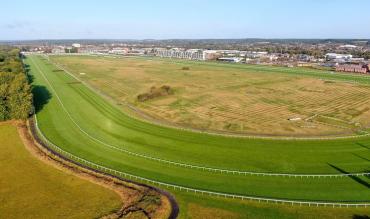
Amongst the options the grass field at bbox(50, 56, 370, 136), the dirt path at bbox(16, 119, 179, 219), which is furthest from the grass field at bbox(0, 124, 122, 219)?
the grass field at bbox(50, 56, 370, 136)

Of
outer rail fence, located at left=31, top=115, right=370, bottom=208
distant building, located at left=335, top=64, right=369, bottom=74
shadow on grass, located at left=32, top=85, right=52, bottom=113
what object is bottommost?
outer rail fence, located at left=31, top=115, right=370, bottom=208

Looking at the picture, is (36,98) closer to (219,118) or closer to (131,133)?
(131,133)

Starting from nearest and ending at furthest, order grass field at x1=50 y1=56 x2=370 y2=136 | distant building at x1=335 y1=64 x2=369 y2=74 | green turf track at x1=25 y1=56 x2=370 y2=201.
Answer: green turf track at x1=25 y1=56 x2=370 y2=201
grass field at x1=50 y1=56 x2=370 y2=136
distant building at x1=335 y1=64 x2=369 y2=74

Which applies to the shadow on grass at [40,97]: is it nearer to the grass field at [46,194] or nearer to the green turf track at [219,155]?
the green turf track at [219,155]

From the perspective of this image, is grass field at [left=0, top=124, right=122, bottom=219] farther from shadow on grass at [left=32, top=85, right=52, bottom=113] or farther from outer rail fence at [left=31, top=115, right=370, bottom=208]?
shadow on grass at [left=32, top=85, right=52, bottom=113]

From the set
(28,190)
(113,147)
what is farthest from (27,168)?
(113,147)

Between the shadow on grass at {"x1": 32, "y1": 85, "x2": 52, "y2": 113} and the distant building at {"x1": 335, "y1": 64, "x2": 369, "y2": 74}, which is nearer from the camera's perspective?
the shadow on grass at {"x1": 32, "y1": 85, "x2": 52, "y2": 113}
